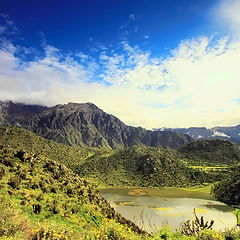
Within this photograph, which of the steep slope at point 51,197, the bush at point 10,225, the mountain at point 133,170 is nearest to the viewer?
the bush at point 10,225

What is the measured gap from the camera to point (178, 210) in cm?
8006

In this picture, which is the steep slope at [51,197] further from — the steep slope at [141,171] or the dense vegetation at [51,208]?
the steep slope at [141,171]

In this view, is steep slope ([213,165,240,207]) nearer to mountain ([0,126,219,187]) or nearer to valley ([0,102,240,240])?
valley ([0,102,240,240])

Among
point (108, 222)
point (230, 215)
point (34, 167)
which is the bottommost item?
point (230, 215)

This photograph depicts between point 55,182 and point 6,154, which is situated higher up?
point 6,154

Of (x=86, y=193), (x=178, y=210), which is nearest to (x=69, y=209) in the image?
(x=86, y=193)

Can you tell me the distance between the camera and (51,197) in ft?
86.4

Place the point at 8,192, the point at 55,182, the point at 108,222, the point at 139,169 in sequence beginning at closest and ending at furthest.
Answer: the point at 8,192, the point at 108,222, the point at 55,182, the point at 139,169

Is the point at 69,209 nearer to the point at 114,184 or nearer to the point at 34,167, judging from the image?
the point at 34,167

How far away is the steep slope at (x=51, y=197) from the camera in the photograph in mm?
21891

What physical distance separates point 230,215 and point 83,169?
121 metres

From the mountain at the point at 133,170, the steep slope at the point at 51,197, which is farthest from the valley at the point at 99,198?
the mountain at the point at 133,170

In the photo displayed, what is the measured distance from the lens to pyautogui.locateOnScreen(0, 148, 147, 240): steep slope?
21.9m

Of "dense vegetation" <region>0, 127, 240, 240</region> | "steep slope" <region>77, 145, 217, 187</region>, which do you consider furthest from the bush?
"steep slope" <region>77, 145, 217, 187</region>
